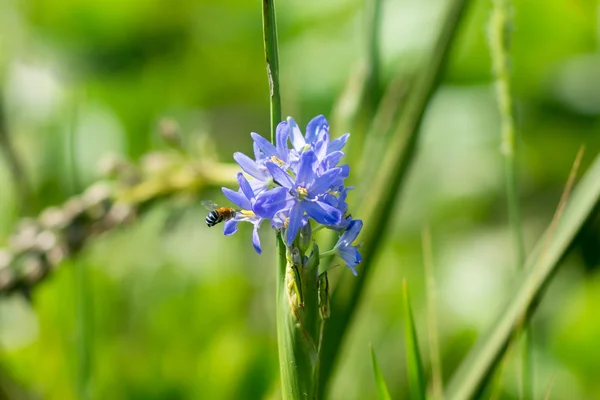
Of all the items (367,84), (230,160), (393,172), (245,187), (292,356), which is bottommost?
(292,356)

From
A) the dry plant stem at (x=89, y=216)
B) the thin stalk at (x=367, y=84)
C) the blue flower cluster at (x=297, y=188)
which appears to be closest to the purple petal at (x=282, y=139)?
the blue flower cluster at (x=297, y=188)

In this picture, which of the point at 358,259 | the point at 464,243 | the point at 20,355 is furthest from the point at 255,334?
the point at 358,259

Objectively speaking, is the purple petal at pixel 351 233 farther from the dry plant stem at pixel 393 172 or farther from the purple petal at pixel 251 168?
the dry plant stem at pixel 393 172

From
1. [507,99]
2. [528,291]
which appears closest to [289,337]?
[528,291]

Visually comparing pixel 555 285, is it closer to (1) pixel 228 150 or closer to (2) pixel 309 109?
(2) pixel 309 109

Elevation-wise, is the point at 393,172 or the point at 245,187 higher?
the point at 393,172

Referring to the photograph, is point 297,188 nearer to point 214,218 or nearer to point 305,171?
point 305,171

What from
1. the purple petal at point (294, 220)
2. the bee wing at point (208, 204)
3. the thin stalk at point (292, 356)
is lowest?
the thin stalk at point (292, 356)
